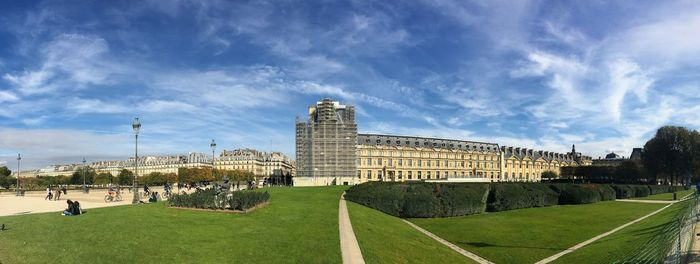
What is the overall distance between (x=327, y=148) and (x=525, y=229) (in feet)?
187

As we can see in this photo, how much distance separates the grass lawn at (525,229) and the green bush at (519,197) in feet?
3.88

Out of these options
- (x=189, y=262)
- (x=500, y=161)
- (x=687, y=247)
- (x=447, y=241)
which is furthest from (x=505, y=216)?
(x=500, y=161)

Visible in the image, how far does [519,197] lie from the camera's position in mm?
44781

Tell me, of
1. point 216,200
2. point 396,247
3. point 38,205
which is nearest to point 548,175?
point 396,247

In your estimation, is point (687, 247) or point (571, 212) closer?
point (687, 247)

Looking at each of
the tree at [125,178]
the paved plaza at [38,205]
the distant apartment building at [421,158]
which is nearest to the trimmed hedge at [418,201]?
the paved plaza at [38,205]

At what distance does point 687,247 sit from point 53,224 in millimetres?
22757

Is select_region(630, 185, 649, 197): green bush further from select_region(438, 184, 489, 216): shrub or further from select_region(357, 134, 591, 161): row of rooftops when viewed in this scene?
select_region(357, 134, 591, 161): row of rooftops

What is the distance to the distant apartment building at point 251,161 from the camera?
177 m

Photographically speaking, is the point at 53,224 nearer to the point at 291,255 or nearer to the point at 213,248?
the point at 213,248

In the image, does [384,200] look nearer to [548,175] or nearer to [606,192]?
[606,192]

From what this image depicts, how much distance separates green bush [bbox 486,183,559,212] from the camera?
43375 millimetres

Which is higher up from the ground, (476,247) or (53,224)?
(53,224)

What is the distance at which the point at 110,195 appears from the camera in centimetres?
3847
